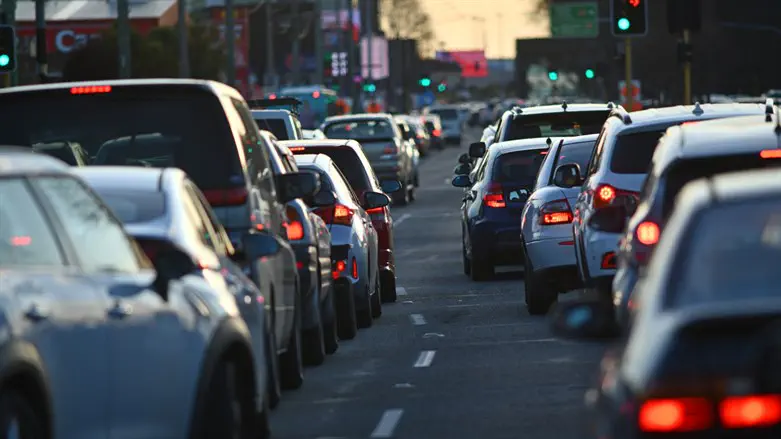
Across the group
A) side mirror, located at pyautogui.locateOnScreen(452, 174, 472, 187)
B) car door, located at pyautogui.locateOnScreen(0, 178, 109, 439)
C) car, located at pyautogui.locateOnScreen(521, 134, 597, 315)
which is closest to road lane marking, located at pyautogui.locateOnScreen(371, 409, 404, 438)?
car door, located at pyautogui.locateOnScreen(0, 178, 109, 439)

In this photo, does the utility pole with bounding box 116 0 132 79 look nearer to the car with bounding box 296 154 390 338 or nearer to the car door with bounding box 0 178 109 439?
the car with bounding box 296 154 390 338

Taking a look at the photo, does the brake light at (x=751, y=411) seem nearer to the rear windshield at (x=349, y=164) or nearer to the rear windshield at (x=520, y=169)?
the rear windshield at (x=349, y=164)

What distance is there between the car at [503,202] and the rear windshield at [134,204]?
12956 mm

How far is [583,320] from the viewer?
24.7 feet

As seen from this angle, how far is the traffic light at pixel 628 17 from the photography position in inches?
1455


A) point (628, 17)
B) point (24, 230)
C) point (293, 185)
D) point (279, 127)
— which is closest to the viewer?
point (24, 230)

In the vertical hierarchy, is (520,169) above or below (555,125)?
below

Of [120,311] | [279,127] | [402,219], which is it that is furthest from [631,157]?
[402,219]

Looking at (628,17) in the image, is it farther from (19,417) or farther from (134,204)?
(19,417)

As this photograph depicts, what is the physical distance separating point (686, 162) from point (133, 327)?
11.1ft

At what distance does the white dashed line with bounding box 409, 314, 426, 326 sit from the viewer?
61.5 feet

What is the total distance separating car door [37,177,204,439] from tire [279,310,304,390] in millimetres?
4411

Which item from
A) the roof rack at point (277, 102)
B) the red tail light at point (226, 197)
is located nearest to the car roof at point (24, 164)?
the red tail light at point (226, 197)

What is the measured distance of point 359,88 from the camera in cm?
12181
